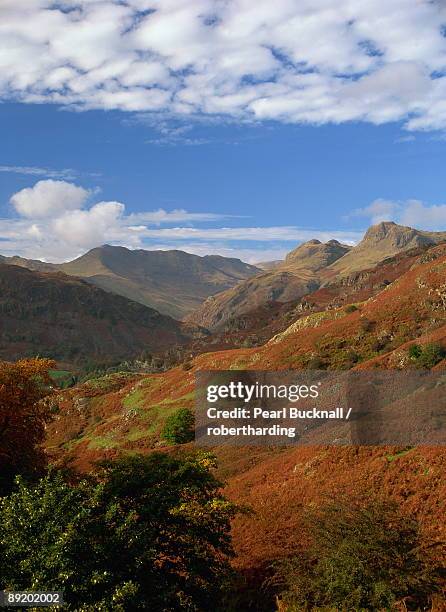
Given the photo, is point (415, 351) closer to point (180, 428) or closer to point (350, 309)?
point (180, 428)

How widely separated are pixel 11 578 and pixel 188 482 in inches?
242

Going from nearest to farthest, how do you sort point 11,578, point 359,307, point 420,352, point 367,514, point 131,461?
1. point 11,578
2. point 367,514
3. point 131,461
4. point 420,352
5. point 359,307

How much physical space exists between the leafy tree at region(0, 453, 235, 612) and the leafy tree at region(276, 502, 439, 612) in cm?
273

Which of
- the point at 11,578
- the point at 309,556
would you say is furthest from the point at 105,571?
the point at 309,556

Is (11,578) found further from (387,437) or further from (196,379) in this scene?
(196,379)

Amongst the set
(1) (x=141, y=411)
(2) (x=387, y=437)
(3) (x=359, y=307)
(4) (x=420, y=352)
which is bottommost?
(1) (x=141, y=411)

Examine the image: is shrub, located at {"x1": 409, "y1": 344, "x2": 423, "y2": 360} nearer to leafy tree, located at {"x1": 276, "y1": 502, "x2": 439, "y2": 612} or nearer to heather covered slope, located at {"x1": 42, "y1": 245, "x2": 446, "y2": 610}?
heather covered slope, located at {"x1": 42, "y1": 245, "x2": 446, "y2": 610}

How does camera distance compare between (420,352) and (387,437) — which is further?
(420,352)

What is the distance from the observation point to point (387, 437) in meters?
26.2

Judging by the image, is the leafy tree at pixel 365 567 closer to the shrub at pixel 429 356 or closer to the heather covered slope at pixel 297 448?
the heather covered slope at pixel 297 448

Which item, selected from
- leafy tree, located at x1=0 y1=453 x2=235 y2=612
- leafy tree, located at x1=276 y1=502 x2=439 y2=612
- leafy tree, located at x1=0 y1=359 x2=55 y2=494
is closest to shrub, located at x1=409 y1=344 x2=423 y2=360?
leafy tree, located at x1=0 y1=453 x2=235 y2=612

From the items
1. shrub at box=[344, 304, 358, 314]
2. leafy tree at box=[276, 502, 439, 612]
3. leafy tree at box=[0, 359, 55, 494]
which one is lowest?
leafy tree at box=[276, 502, 439, 612]

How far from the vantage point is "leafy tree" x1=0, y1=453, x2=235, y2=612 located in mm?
12398

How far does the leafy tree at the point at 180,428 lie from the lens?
45719mm
